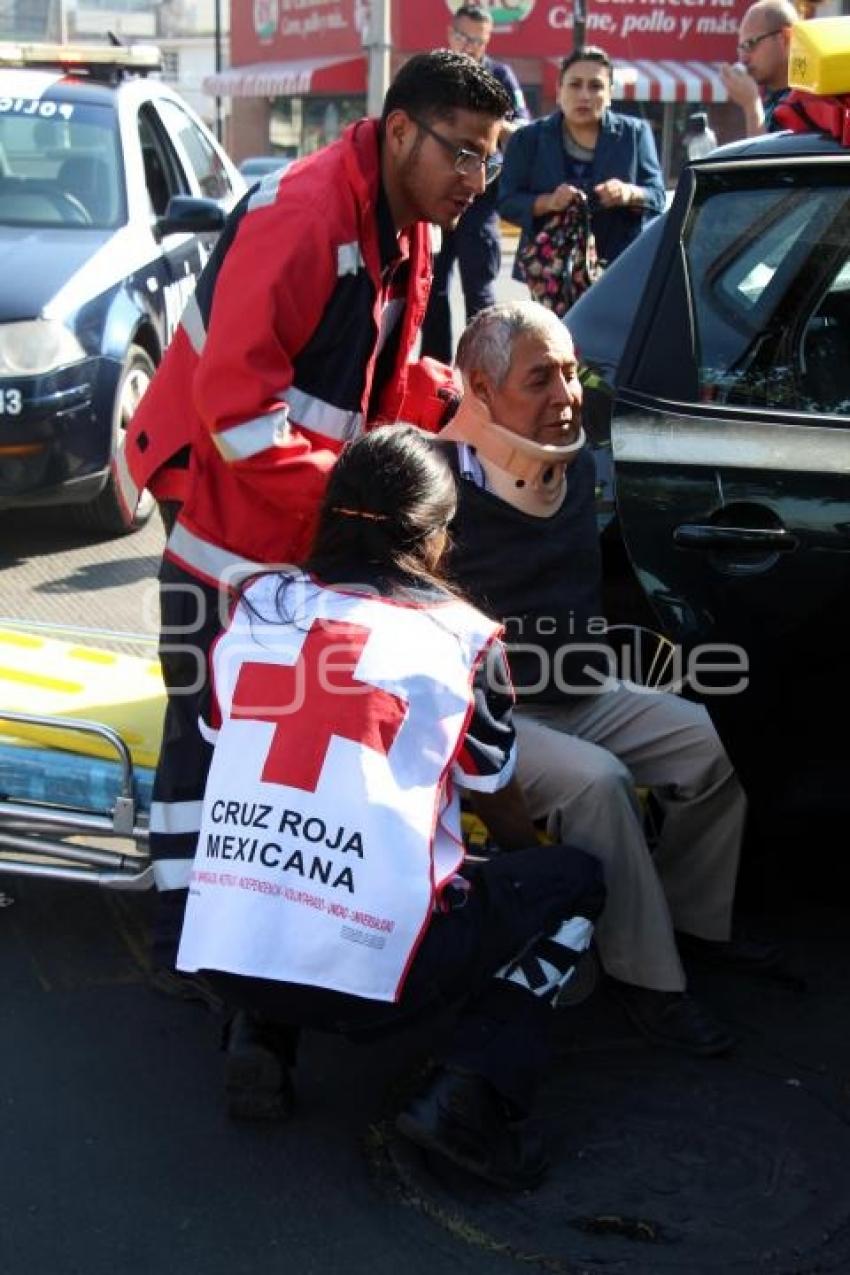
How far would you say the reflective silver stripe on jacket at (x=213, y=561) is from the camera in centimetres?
336

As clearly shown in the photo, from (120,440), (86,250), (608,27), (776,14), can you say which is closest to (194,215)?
(86,250)

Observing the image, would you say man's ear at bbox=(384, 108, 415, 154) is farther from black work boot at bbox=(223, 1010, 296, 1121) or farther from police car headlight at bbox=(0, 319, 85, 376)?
police car headlight at bbox=(0, 319, 85, 376)

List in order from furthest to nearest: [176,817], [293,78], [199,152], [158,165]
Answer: [293,78] < [199,152] < [158,165] < [176,817]

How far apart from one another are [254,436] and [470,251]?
15.5 feet

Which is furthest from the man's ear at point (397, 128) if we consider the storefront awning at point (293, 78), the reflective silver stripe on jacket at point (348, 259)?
the storefront awning at point (293, 78)

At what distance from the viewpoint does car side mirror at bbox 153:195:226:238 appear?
23.5 feet

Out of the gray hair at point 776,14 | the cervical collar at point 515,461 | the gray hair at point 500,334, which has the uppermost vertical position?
the gray hair at point 776,14

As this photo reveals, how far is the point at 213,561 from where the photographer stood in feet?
11.1

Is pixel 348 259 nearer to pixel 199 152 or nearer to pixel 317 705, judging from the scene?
pixel 317 705

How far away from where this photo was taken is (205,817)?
2.87 metres

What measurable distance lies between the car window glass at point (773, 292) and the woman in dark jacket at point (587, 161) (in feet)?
10.1

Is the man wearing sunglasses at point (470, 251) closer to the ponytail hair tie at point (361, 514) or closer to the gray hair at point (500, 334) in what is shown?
the gray hair at point (500, 334)

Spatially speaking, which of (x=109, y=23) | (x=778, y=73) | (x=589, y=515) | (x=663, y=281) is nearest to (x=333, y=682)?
(x=589, y=515)

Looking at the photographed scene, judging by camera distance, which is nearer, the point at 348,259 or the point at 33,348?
the point at 348,259
